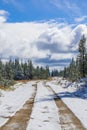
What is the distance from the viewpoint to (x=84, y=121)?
16.8m

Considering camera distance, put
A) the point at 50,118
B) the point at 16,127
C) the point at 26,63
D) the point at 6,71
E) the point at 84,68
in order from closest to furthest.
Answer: the point at 16,127
the point at 50,118
the point at 84,68
the point at 6,71
the point at 26,63

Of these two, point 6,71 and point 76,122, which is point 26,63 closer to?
point 6,71

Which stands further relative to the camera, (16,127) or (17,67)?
(17,67)

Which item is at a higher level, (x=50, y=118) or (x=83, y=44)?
(x=83, y=44)

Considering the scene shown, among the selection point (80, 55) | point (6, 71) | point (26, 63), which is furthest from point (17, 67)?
point (80, 55)

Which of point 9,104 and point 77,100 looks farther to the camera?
point 77,100

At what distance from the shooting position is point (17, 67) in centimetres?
18538

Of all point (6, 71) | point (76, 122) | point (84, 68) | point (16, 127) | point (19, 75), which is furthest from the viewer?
point (19, 75)

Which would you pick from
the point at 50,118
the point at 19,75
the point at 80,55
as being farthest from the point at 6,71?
the point at 50,118

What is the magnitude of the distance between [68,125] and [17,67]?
561ft

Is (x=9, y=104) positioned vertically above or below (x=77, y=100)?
above

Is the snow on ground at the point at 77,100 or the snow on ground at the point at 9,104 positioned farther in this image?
the snow on ground at the point at 77,100

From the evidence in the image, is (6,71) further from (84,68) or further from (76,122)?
(76,122)

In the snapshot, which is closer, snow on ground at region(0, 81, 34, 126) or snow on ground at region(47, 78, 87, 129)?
snow on ground at region(0, 81, 34, 126)
